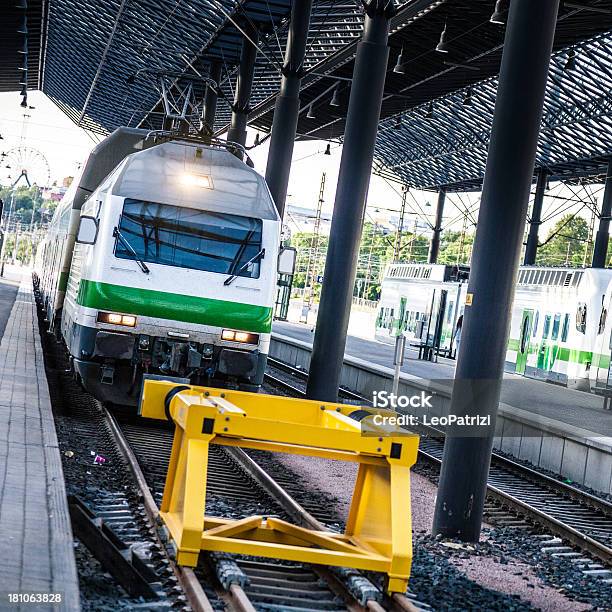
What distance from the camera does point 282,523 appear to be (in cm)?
754

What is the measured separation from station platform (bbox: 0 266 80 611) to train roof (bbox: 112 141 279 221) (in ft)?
9.89

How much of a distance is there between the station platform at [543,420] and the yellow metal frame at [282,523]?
7329mm

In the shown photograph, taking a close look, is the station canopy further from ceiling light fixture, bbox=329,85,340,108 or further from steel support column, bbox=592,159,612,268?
steel support column, bbox=592,159,612,268

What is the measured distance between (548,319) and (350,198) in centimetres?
1776

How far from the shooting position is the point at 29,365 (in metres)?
17.9

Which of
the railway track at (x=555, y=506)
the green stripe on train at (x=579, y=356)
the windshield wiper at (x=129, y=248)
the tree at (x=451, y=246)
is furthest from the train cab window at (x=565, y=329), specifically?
the tree at (x=451, y=246)

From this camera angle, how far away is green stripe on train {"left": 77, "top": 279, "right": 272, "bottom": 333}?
1284 cm

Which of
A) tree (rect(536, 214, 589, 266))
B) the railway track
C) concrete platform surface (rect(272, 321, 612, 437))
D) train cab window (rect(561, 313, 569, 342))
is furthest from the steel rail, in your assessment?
tree (rect(536, 214, 589, 266))

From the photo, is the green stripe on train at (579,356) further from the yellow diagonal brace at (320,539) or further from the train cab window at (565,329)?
the yellow diagonal brace at (320,539)

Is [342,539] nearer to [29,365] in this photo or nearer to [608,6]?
[29,365]

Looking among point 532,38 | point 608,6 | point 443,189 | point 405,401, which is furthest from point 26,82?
point 532,38

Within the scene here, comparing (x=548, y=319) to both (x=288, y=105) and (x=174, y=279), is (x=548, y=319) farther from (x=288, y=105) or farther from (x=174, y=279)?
(x=174, y=279)

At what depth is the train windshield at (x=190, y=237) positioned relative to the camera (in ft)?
43.1

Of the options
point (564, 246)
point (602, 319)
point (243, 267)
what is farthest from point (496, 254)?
point (564, 246)
